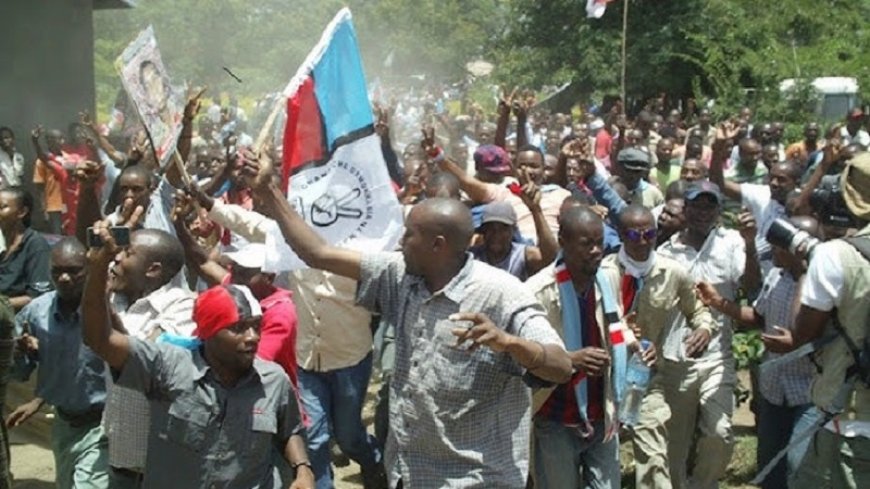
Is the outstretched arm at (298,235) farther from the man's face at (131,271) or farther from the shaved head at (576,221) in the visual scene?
the shaved head at (576,221)

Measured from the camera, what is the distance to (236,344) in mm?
4027

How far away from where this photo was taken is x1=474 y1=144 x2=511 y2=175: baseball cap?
7.54 m

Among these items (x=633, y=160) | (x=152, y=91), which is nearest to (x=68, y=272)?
(x=152, y=91)

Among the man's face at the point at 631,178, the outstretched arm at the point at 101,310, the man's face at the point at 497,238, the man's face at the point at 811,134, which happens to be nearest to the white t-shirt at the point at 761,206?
the man's face at the point at 631,178

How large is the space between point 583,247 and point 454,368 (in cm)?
134

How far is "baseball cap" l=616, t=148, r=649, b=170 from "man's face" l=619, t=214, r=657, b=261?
2.95m

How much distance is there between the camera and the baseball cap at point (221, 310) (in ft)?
13.2

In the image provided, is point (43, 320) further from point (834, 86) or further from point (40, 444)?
point (834, 86)

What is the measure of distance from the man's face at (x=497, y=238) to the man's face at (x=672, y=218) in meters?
1.53

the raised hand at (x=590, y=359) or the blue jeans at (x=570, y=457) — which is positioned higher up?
the raised hand at (x=590, y=359)

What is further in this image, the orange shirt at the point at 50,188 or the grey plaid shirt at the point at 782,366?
the orange shirt at the point at 50,188

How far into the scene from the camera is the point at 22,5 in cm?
1562

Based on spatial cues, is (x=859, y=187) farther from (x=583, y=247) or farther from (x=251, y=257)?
(x=251, y=257)

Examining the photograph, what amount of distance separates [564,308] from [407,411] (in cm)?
128
